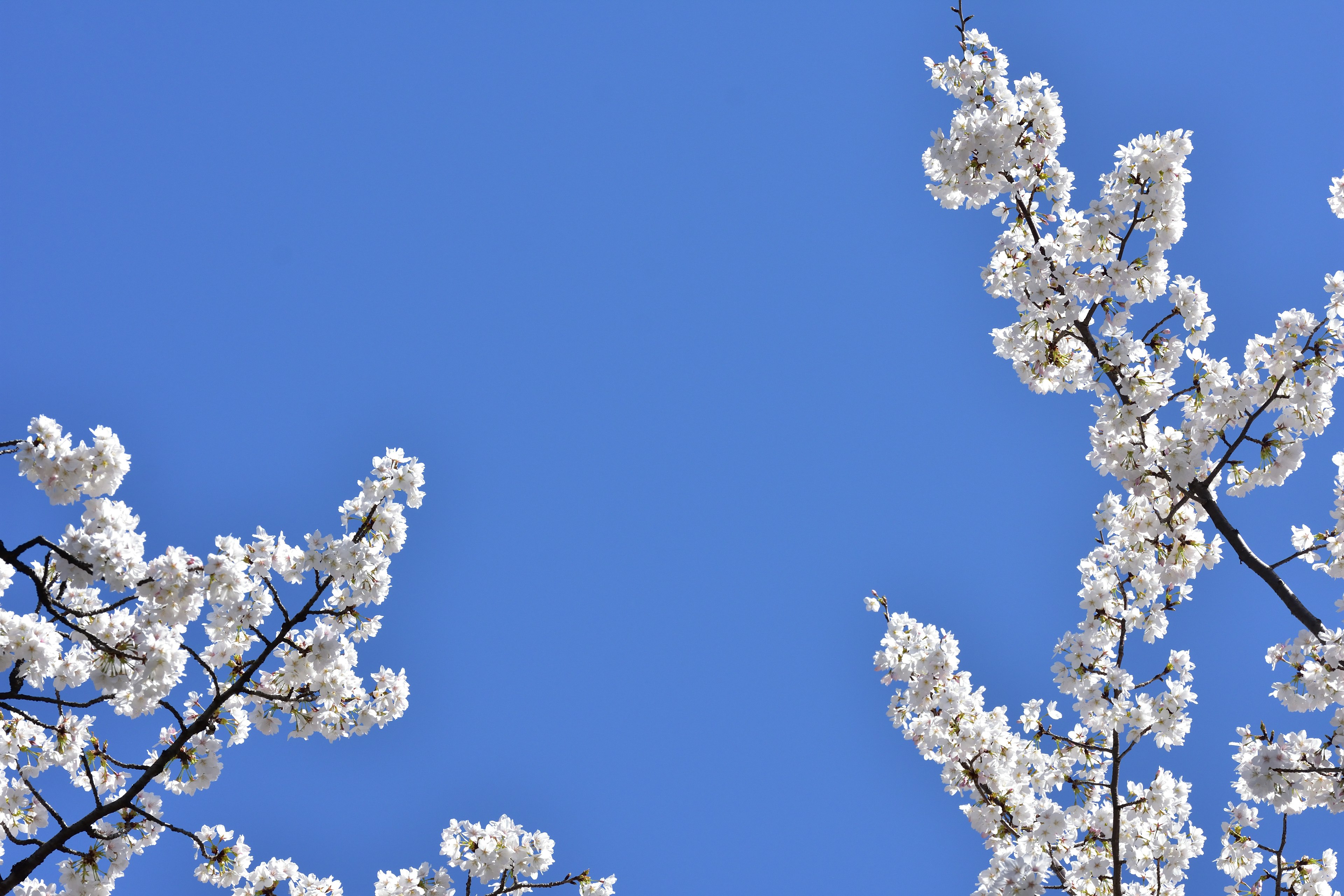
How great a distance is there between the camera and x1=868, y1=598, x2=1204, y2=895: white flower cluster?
26.3 ft

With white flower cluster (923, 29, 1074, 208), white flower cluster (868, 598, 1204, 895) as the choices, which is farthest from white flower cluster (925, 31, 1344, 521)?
white flower cluster (868, 598, 1204, 895)

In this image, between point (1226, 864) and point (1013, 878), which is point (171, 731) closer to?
point (1013, 878)

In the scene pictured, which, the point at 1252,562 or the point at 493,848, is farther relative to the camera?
the point at 493,848

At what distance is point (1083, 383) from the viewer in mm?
7637

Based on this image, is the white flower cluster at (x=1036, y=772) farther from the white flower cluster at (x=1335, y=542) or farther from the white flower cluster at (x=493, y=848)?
the white flower cluster at (x=493, y=848)

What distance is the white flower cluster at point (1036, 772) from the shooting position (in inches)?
315

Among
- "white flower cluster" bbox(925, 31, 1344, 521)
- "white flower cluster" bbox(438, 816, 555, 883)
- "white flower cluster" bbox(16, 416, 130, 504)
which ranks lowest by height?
"white flower cluster" bbox(438, 816, 555, 883)

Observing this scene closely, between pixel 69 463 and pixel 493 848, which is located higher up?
pixel 69 463

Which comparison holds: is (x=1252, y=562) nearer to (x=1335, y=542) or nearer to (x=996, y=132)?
(x=1335, y=542)

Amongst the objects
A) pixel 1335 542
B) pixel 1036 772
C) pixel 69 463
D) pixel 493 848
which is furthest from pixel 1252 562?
pixel 69 463

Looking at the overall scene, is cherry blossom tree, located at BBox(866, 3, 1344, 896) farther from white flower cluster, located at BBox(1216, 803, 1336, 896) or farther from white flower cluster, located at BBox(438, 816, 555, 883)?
white flower cluster, located at BBox(438, 816, 555, 883)

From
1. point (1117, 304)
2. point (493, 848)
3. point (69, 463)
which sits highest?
point (1117, 304)

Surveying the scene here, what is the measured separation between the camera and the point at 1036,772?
859 cm

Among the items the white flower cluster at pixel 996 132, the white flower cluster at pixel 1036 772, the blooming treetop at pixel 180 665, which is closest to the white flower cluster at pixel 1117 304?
the white flower cluster at pixel 996 132
